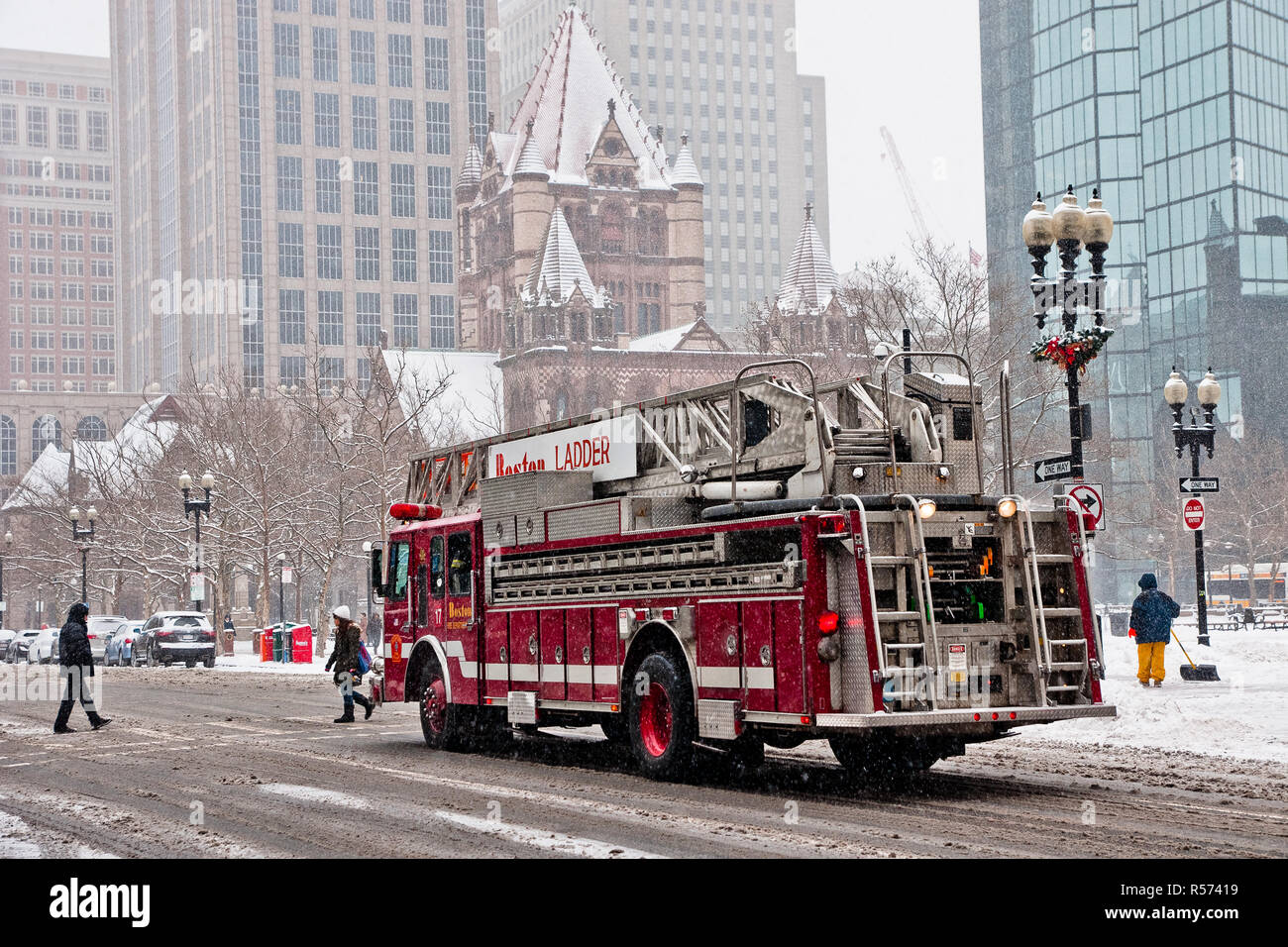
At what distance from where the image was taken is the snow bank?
1723 centimetres

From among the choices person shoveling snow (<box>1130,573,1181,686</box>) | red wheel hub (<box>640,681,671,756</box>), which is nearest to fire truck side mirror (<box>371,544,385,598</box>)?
red wheel hub (<box>640,681,671,756</box>)

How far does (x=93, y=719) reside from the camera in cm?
2264

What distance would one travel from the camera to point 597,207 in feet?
412

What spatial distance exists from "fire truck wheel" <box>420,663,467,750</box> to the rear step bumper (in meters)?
6.38

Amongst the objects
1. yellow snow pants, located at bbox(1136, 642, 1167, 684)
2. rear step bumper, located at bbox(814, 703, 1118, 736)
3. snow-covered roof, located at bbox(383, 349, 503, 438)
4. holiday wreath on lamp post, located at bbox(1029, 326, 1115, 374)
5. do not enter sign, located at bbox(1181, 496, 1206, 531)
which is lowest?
yellow snow pants, located at bbox(1136, 642, 1167, 684)

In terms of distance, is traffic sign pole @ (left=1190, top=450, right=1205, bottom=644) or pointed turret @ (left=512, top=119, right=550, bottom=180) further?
pointed turret @ (left=512, top=119, right=550, bottom=180)

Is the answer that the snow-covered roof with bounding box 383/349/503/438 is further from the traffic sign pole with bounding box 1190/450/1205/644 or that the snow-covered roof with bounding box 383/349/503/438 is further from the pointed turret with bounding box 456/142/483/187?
the traffic sign pole with bounding box 1190/450/1205/644

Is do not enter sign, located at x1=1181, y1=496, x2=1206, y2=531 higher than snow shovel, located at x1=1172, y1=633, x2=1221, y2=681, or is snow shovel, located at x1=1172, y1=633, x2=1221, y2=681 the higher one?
do not enter sign, located at x1=1181, y1=496, x2=1206, y2=531

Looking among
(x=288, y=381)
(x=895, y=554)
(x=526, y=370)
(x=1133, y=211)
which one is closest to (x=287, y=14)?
(x=288, y=381)

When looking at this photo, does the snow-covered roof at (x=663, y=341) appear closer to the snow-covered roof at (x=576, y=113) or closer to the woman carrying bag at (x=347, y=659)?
the snow-covered roof at (x=576, y=113)

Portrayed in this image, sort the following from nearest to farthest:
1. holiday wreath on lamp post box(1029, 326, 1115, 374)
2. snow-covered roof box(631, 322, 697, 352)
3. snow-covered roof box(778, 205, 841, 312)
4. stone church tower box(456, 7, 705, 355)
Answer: holiday wreath on lamp post box(1029, 326, 1115, 374), snow-covered roof box(778, 205, 841, 312), snow-covered roof box(631, 322, 697, 352), stone church tower box(456, 7, 705, 355)

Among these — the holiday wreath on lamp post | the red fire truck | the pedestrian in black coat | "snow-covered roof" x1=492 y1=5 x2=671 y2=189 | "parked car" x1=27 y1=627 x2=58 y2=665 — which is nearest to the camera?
the red fire truck

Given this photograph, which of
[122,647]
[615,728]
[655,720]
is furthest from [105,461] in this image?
[655,720]
